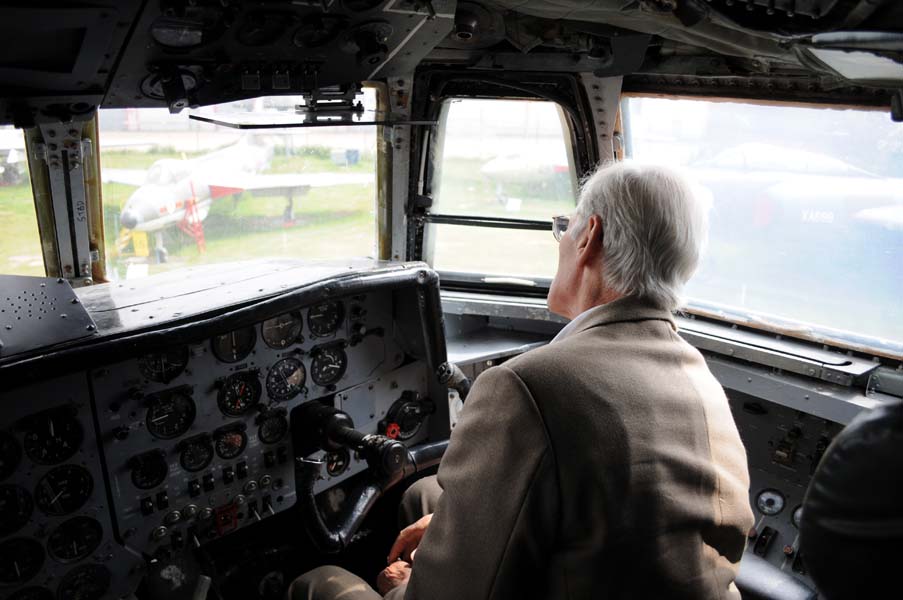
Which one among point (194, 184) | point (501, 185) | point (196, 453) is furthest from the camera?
point (501, 185)

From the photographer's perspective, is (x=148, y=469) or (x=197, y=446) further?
(x=197, y=446)

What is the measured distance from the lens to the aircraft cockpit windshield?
3.12 m

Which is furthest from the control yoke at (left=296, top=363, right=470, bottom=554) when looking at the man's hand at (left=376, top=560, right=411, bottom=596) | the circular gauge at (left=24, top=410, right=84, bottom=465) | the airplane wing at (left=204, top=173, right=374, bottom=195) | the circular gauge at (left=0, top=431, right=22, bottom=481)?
the airplane wing at (left=204, top=173, right=374, bottom=195)

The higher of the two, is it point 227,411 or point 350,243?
point 350,243

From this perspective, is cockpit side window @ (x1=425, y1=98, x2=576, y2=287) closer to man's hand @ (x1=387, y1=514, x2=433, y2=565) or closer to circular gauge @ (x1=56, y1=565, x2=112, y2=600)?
man's hand @ (x1=387, y1=514, x2=433, y2=565)

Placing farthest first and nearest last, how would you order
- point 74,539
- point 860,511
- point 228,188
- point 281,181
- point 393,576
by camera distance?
point 281,181 → point 228,188 → point 74,539 → point 393,576 → point 860,511

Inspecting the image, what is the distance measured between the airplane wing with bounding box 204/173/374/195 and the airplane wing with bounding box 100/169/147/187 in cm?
30

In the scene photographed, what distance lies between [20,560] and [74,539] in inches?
6.2

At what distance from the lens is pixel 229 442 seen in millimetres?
2764

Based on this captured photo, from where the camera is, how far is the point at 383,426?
3326 mm

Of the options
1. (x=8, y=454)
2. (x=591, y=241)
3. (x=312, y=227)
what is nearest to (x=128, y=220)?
(x=312, y=227)

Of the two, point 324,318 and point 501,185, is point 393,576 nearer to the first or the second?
point 324,318

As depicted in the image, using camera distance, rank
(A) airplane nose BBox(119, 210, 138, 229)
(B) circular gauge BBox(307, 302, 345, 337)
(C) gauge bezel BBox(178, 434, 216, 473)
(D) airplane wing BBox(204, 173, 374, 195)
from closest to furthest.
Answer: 1. (C) gauge bezel BBox(178, 434, 216, 473)
2. (B) circular gauge BBox(307, 302, 345, 337)
3. (A) airplane nose BBox(119, 210, 138, 229)
4. (D) airplane wing BBox(204, 173, 374, 195)

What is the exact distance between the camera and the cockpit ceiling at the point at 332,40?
1.93 metres
